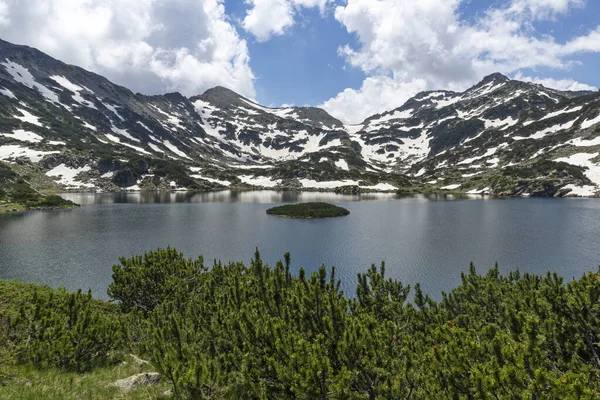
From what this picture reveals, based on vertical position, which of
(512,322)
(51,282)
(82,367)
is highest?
(512,322)

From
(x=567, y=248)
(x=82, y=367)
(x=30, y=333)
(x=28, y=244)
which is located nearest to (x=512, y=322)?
(x=82, y=367)

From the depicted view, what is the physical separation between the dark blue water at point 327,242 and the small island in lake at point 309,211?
818cm

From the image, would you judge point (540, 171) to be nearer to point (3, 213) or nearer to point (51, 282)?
point (51, 282)

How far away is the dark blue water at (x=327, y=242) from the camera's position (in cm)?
4244

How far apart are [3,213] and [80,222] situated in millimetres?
37483

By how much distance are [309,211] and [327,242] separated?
38.8 meters

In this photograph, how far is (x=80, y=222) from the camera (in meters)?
82.4

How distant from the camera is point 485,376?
22.3 ft

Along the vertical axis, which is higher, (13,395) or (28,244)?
(13,395)

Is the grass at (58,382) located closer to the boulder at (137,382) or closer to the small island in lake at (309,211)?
the boulder at (137,382)

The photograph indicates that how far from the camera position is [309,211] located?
328 ft

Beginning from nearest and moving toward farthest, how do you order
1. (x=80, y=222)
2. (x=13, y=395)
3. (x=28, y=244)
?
(x=13, y=395)
(x=28, y=244)
(x=80, y=222)

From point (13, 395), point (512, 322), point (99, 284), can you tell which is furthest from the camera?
point (99, 284)

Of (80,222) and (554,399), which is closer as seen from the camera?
(554,399)
